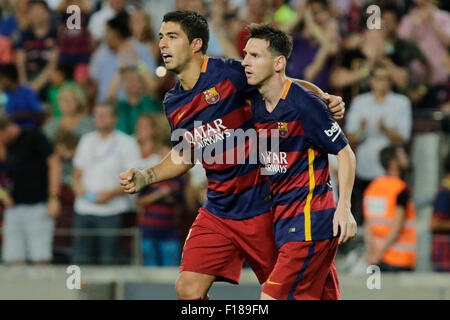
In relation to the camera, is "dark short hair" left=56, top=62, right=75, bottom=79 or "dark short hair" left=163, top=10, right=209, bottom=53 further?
"dark short hair" left=56, top=62, right=75, bottom=79

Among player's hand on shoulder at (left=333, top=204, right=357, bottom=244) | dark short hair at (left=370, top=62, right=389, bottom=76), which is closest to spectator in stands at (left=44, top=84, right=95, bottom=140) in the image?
dark short hair at (left=370, top=62, right=389, bottom=76)

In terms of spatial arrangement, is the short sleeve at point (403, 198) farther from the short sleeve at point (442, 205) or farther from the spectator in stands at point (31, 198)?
the spectator in stands at point (31, 198)

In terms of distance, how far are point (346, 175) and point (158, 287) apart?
289 cm

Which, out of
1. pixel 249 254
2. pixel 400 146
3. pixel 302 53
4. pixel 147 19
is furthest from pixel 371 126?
pixel 249 254

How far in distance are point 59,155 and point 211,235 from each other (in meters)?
4.19

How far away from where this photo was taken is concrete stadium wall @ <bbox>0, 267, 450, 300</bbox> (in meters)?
7.49

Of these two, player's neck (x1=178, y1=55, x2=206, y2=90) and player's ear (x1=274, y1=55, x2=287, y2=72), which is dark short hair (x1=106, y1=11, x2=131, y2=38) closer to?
player's neck (x1=178, y1=55, x2=206, y2=90)

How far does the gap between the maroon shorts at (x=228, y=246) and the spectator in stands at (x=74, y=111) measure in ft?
13.4

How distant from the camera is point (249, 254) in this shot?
5.71 meters

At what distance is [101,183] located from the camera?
8.78 metres

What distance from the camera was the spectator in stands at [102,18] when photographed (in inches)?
422

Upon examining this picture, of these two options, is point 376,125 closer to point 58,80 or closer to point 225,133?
point 225,133

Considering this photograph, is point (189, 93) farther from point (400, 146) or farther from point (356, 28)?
point (356, 28)

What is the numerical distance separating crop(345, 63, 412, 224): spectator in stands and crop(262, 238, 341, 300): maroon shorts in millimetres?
3606
